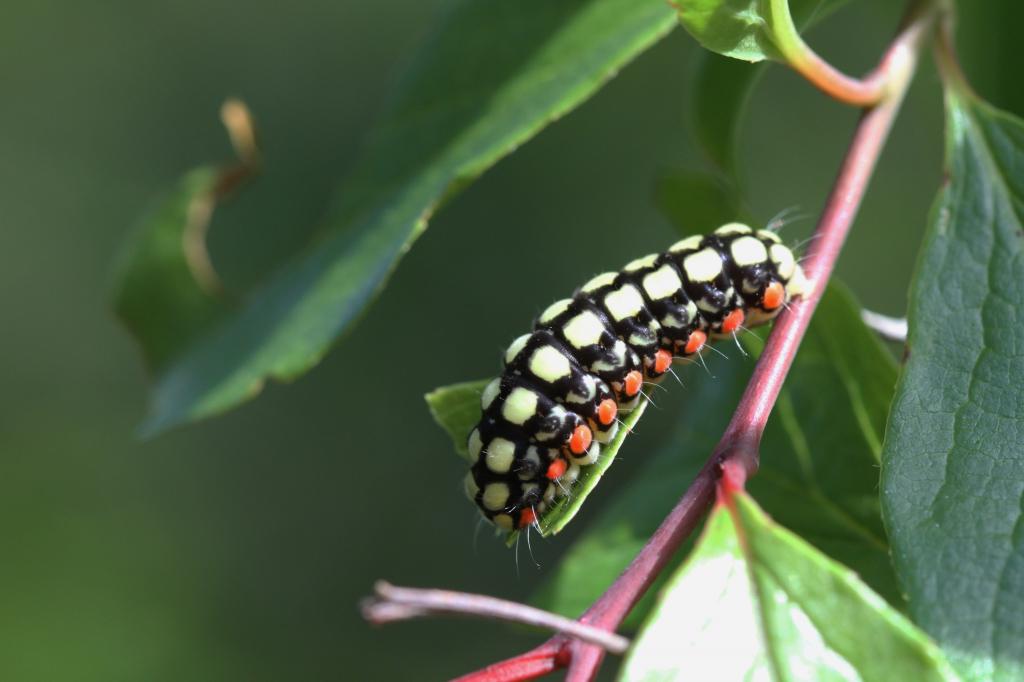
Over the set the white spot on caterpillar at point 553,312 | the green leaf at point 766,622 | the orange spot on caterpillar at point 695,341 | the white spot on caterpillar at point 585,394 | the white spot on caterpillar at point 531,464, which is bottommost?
the orange spot on caterpillar at point 695,341

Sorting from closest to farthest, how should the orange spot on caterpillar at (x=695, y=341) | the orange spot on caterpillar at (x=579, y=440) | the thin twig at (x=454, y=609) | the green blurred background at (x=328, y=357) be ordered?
1. the thin twig at (x=454, y=609)
2. the orange spot on caterpillar at (x=579, y=440)
3. the orange spot on caterpillar at (x=695, y=341)
4. the green blurred background at (x=328, y=357)

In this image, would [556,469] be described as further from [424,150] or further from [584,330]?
[424,150]

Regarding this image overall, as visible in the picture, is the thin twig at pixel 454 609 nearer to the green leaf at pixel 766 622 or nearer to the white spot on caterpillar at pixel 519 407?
the green leaf at pixel 766 622

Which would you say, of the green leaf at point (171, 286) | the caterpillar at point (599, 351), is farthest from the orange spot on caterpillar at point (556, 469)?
the green leaf at point (171, 286)

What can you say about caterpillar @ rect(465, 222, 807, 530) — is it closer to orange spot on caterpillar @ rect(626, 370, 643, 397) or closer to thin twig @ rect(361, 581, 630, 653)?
orange spot on caterpillar @ rect(626, 370, 643, 397)

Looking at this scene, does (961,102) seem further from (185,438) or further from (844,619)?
(185,438)

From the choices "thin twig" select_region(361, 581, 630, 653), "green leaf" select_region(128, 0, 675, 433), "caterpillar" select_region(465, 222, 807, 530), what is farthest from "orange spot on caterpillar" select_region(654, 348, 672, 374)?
"thin twig" select_region(361, 581, 630, 653)
